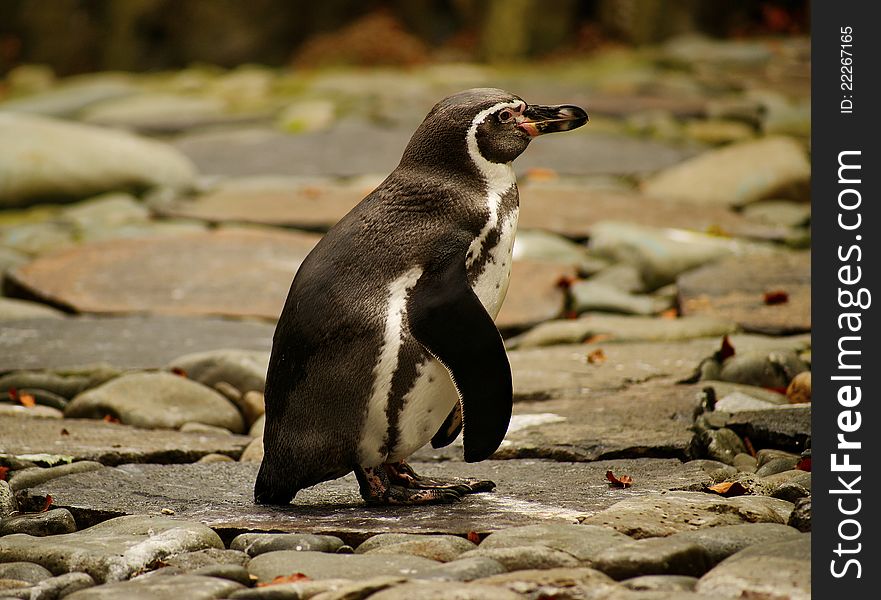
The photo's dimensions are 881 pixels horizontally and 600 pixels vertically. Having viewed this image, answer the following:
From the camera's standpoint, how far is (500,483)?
11.7 ft

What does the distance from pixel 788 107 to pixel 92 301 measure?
6.04 m

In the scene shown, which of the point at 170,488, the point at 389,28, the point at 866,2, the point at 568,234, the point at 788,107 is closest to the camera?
the point at 866,2

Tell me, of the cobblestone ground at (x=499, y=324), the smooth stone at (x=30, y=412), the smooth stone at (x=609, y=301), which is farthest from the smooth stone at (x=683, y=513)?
the smooth stone at (x=609, y=301)

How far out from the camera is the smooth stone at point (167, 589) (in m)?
2.52

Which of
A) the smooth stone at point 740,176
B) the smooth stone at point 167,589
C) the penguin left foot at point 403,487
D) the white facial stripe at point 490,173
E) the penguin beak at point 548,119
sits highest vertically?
the smooth stone at point 740,176

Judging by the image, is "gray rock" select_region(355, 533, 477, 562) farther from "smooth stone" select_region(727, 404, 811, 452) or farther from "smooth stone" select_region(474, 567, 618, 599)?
"smooth stone" select_region(727, 404, 811, 452)

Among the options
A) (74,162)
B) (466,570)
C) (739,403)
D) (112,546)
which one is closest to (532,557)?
(466,570)

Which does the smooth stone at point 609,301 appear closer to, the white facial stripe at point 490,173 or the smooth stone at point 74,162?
the white facial stripe at point 490,173

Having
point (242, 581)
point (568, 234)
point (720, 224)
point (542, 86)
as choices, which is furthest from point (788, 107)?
point (242, 581)

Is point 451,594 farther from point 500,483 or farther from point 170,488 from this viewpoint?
A: point 170,488

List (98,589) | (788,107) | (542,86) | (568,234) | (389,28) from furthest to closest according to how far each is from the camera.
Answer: (389,28)
(542,86)
(788,107)
(568,234)
(98,589)

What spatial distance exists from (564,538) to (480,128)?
111 centimetres

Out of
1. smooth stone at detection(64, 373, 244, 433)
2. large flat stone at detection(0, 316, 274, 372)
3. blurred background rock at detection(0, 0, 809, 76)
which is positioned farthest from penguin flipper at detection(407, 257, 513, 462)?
blurred background rock at detection(0, 0, 809, 76)

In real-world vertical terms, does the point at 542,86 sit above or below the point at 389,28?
below
